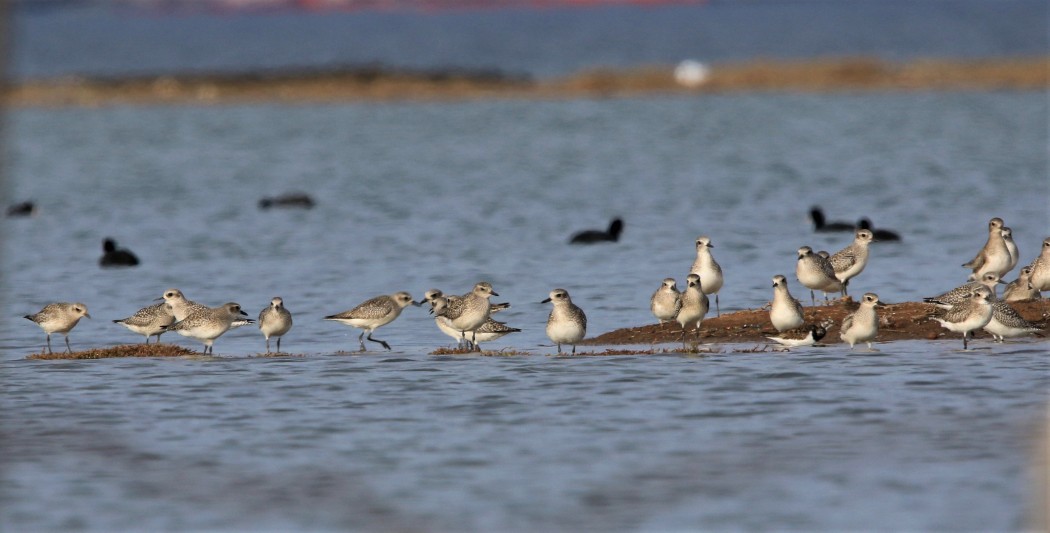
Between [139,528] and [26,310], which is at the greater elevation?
[26,310]

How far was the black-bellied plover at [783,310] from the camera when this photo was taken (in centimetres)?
2055

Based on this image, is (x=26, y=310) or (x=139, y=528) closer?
(x=139, y=528)

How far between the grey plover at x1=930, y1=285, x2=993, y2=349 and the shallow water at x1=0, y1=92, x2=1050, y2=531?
0.32 metres

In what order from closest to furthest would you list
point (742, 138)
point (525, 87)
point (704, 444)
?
point (704, 444), point (742, 138), point (525, 87)

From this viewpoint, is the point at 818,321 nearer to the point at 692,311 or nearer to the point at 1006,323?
the point at 692,311

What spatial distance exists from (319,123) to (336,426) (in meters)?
71.1

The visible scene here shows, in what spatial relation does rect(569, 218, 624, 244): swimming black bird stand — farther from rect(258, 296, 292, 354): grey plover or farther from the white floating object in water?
the white floating object in water

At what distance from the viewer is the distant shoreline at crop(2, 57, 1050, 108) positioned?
306ft

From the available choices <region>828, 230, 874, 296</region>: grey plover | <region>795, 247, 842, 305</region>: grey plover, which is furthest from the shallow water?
<region>828, 230, 874, 296</region>: grey plover

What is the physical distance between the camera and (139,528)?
13359 millimetres

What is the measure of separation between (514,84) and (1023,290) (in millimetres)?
75185

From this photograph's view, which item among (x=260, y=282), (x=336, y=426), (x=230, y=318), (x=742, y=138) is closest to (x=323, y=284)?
(x=260, y=282)

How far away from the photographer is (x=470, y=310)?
20.8m

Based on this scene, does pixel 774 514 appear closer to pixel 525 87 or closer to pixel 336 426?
pixel 336 426
